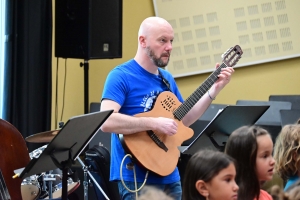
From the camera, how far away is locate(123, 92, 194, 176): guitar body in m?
3.00

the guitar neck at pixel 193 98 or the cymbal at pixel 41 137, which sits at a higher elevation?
the guitar neck at pixel 193 98

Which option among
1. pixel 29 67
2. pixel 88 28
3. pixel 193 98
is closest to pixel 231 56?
pixel 193 98

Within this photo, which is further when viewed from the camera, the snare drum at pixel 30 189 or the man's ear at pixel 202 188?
the snare drum at pixel 30 189

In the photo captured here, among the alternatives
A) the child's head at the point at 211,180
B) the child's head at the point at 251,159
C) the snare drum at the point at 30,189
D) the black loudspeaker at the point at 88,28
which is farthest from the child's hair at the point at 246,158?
the black loudspeaker at the point at 88,28

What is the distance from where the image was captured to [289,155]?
2.89 m

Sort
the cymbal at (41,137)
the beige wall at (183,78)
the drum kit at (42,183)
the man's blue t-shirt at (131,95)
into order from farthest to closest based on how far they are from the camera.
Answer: the beige wall at (183,78) < the cymbal at (41,137) < the drum kit at (42,183) < the man's blue t-shirt at (131,95)

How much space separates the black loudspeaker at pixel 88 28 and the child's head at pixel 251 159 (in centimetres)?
268

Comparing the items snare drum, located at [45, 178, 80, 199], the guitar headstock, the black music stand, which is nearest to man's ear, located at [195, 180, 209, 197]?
the black music stand

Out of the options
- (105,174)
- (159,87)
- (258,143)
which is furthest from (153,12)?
(258,143)

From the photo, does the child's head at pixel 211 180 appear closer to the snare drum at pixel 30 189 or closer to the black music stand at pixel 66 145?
the black music stand at pixel 66 145

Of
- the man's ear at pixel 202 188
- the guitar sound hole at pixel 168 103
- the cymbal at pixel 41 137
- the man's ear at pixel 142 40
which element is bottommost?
the man's ear at pixel 202 188

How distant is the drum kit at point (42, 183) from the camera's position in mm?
3488

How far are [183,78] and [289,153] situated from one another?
323 cm

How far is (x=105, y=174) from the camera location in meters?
4.40
